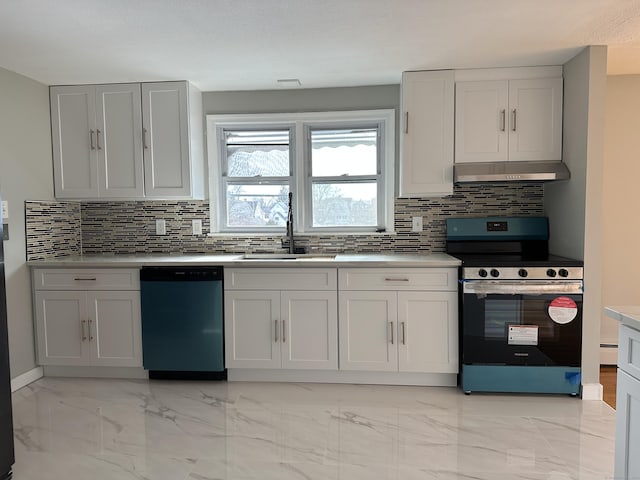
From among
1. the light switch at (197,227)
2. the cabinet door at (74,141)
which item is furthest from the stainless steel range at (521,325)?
the cabinet door at (74,141)

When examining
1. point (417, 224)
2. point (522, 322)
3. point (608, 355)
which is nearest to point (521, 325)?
point (522, 322)

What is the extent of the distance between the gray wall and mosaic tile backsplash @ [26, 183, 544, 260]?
516mm

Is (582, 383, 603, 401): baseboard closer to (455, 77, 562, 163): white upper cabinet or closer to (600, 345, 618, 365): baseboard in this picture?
(600, 345, 618, 365): baseboard

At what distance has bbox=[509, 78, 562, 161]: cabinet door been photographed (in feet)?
9.75

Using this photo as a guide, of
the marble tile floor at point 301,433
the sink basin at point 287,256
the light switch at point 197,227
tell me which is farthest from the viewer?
the light switch at point 197,227

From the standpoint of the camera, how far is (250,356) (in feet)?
9.88

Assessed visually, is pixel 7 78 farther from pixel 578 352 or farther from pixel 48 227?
pixel 578 352

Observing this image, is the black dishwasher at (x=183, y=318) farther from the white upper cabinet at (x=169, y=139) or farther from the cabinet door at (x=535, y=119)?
the cabinet door at (x=535, y=119)

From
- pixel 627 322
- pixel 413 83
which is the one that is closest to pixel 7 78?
pixel 413 83

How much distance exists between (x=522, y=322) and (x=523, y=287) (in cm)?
23

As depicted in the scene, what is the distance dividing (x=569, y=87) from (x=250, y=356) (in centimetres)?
284

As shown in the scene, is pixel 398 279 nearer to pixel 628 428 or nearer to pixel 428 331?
pixel 428 331

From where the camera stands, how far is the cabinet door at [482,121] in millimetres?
3014

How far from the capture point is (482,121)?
3033 mm
